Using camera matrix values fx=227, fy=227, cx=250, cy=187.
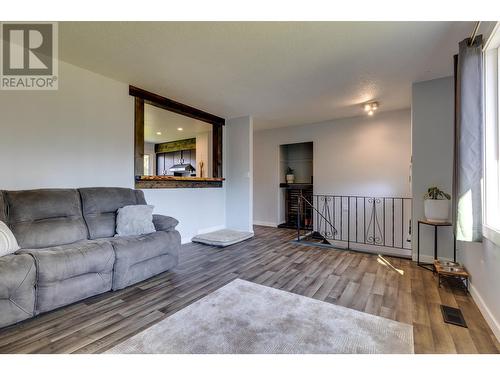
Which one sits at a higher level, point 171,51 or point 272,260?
point 171,51

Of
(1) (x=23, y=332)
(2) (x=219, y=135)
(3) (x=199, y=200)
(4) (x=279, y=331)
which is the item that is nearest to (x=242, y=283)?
(4) (x=279, y=331)

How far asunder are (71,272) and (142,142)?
6.89 feet

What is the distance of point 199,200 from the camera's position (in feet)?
14.9

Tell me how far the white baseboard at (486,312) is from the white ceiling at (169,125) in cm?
520

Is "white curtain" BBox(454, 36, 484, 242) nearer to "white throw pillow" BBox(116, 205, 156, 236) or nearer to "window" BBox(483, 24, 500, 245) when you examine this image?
"window" BBox(483, 24, 500, 245)

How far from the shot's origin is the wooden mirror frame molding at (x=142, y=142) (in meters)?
Result: 3.44

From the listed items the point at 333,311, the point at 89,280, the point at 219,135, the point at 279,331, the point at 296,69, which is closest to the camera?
the point at 279,331

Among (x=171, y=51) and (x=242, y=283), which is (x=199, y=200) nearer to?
(x=242, y=283)

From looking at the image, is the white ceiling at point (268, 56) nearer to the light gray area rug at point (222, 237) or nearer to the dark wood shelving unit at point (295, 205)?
the light gray area rug at point (222, 237)

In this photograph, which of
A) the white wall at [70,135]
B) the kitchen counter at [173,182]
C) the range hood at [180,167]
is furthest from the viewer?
the range hood at [180,167]

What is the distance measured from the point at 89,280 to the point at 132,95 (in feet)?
8.45

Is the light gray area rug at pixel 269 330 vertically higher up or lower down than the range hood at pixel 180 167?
lower down

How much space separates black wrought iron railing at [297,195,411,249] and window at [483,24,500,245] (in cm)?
244

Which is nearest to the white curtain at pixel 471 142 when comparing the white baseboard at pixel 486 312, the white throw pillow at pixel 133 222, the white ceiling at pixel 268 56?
the white ceiling at pixel 268 56
